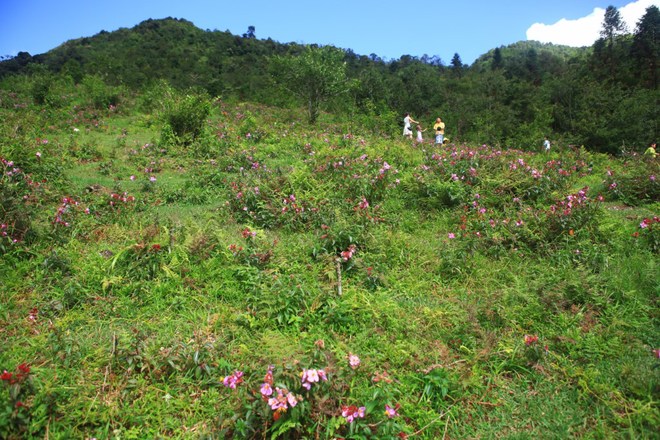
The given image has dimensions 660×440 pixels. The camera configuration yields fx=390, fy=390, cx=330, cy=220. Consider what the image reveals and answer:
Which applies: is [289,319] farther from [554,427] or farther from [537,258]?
[537,258]

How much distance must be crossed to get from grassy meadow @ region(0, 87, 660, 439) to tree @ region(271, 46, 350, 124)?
12.2 m

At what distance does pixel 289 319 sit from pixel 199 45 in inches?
2423

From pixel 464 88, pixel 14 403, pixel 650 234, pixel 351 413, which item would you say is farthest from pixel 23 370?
pixel 464 88

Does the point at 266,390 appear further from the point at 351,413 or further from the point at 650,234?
the point at 650,234

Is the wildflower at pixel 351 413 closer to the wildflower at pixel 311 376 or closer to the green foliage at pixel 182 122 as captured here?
the wildflower at pixel 311 376

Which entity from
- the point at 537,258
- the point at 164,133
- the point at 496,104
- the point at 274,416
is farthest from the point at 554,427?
the point at 496,104

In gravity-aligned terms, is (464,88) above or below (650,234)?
above

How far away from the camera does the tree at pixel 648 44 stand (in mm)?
33594

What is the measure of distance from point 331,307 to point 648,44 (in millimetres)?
43964

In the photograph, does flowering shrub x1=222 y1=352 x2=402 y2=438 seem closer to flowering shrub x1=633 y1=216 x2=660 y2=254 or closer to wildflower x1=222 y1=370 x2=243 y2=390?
wildflower x1=222 y1=370 x2=243 y2=390

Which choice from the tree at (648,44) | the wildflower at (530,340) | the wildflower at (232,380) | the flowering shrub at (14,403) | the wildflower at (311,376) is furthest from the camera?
the tree at (648,44)

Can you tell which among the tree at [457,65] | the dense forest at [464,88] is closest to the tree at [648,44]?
the dense forest at [464,88]

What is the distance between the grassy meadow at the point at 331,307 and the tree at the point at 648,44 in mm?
37788

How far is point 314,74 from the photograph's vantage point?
17.3 m
